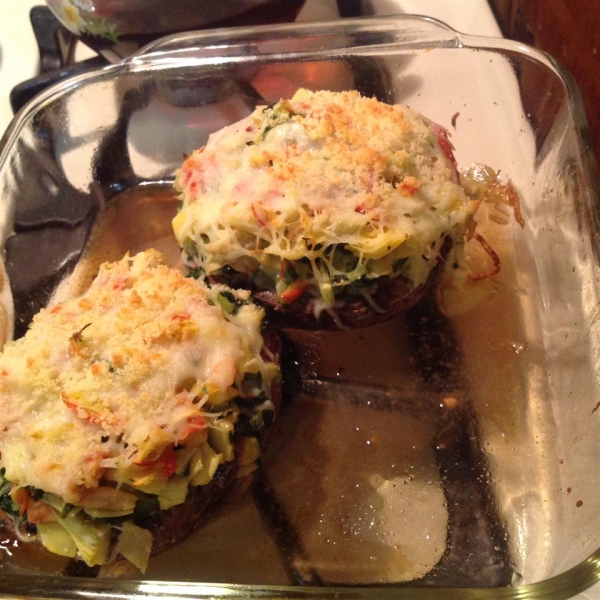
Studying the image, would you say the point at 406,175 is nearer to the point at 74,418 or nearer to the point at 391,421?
the point at 391,421

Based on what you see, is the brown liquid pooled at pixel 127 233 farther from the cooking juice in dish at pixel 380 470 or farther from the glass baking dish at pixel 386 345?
the cooking juice in dish at pixel 380 470

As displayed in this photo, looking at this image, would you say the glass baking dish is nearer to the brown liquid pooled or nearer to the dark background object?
the brown liquid pooled

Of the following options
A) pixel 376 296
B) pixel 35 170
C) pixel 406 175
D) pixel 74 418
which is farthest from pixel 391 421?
pixel 35 170

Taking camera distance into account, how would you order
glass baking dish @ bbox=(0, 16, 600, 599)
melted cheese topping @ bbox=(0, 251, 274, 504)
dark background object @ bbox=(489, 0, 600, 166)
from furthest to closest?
dark background object @ bbox=(489, 0, 600, 166) < glass baking dish @ bbox=(0, 16, 600, 599) < melted cheese topping @ bbox=(0, 251, 274, 504)

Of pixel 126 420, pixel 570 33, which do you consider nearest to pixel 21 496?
pixel 126 420

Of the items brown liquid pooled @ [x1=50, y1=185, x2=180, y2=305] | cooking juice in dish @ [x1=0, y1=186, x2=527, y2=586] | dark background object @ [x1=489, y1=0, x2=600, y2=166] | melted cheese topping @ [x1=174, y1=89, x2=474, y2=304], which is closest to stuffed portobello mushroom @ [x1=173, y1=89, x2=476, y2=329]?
melted cheese topping @ [x1=174, y1=89, x2=474, y2=304]

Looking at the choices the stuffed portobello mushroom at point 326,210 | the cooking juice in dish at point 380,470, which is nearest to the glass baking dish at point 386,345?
the cooking juice in dish at point 380,470

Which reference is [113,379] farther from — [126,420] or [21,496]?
[21,496]

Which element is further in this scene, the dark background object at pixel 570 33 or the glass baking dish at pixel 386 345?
the dark background object at pixel 570 33
